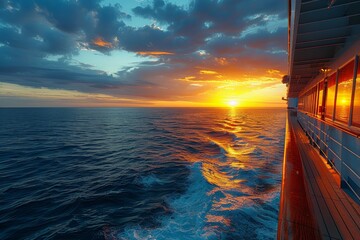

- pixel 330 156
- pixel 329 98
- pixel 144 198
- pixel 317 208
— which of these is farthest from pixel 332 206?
pixel 144 198

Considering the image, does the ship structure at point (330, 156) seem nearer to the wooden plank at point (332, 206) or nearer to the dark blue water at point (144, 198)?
the wooden plank at point (332, 206)

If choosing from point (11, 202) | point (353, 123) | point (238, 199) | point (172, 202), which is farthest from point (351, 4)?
point (11, 202)

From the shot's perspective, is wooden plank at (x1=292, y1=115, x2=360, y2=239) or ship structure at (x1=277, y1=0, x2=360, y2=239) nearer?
ship structure at (x1=277, y1=0, x2=360, y2=239)

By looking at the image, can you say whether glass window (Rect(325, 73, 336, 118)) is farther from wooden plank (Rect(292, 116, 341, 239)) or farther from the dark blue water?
the dark blue water

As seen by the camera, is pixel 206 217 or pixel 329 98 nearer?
pixel 206 217

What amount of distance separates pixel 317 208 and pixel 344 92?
146 inches

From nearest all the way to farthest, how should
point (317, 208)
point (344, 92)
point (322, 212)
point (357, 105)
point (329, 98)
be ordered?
point (322, 212)
point (317, 208)
point (357, 105)
point (344, 92)
point (329, 98)

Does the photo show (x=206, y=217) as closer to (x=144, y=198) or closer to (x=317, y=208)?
(x=144, y=198)

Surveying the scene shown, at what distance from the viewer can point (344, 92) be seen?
5.30m

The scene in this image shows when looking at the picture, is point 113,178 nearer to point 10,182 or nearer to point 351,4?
point 10,182

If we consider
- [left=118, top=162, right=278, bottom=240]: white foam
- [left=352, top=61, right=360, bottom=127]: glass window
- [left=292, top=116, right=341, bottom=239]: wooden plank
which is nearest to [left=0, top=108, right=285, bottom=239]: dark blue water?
[left=118, top=162, right=278, bottom=240]: white foam

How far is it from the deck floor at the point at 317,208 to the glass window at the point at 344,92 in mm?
1736

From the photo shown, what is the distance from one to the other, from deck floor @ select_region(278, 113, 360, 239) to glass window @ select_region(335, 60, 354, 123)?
1736 millimetres

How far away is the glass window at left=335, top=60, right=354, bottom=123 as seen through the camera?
4828mm
